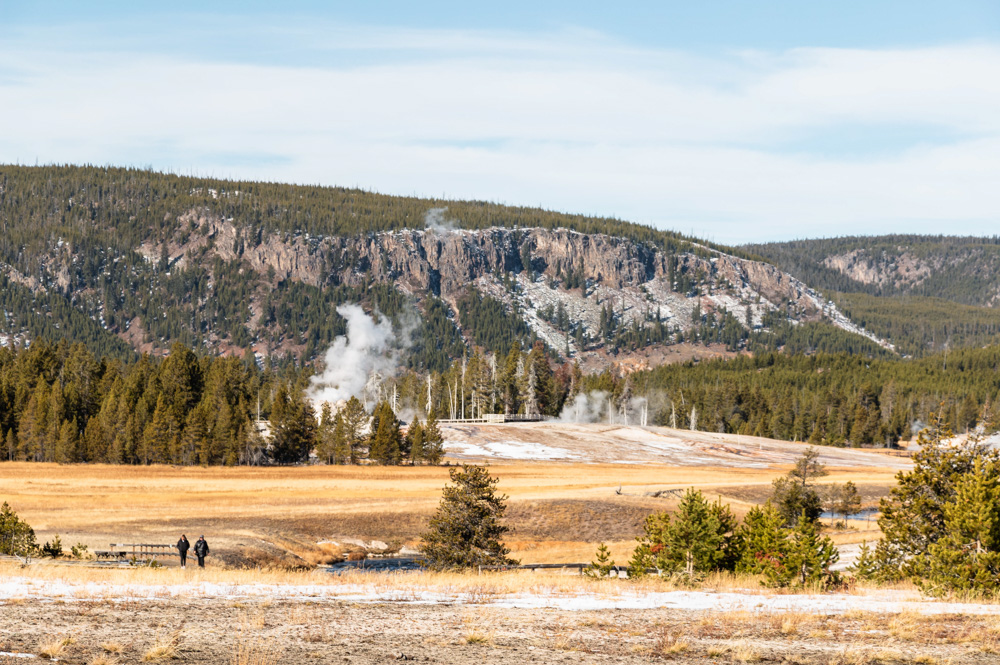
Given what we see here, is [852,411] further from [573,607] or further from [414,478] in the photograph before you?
[573,607]

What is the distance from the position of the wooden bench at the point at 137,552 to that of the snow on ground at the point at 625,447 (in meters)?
76.4

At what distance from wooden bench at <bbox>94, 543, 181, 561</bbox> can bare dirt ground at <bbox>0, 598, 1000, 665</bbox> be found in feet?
66.2

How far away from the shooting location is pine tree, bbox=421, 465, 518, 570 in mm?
38781

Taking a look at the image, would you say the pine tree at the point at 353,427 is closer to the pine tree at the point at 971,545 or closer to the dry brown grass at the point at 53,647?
the pine tree at the point at 971,545

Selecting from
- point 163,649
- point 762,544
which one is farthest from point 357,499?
point 163,649

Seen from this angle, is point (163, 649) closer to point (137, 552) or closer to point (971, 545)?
point (971, 545)

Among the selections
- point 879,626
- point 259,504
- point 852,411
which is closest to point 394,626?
point 879,626

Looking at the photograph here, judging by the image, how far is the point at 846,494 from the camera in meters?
75.3

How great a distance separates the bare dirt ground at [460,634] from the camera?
16219mm

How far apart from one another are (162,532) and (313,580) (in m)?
32.0

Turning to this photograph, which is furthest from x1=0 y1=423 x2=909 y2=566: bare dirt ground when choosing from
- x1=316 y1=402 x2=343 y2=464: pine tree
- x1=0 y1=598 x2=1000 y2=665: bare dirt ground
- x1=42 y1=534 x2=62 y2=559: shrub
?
x1=0 y1=598 x2=1000 y2=665: bare dirt ground

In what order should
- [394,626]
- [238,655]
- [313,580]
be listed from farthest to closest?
[313,580]
[394,626]
[238,655]

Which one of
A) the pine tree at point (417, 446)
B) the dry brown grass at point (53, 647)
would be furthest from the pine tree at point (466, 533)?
the pine tree at point (417, 446)

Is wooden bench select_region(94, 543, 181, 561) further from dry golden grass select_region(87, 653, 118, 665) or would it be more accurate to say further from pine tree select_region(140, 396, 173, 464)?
pine tree select_region(140, 396, 173, 464)
